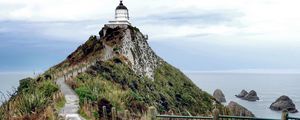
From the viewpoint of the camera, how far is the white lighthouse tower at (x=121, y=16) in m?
65.1

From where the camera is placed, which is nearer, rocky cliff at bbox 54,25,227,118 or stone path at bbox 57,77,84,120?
stone path at bbox 57,77,84,120

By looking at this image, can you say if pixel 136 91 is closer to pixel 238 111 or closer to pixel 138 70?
pixel 138 70

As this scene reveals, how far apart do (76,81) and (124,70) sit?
16.8 metres

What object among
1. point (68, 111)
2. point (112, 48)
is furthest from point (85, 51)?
point (68, 111)

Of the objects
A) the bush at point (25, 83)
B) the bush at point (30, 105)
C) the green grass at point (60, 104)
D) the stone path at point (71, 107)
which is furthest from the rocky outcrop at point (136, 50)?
the bush at point (30, 105)

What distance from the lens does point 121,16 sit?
216 ft

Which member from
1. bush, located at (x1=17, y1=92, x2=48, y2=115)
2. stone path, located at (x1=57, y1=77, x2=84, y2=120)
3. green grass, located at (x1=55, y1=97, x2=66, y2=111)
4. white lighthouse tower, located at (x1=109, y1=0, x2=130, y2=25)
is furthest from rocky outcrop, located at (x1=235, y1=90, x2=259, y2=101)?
bush, located at (x1=17, y1=92, x2=48, y2=115)

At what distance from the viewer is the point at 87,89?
22.8m

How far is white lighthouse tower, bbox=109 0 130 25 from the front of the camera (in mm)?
65125

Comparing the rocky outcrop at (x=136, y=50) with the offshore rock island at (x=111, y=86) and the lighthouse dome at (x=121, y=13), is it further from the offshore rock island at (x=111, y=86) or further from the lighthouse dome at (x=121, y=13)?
the lighthouse dome at (x=121, y=13)

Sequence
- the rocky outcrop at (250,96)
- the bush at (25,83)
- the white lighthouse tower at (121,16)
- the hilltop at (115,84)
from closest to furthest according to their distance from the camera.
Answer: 1. the hilltop at (115,84)
2. the bush at (25,83)
3. the white lighthouse tower at (121,16)
4. the rocky outcrop at (250,96)

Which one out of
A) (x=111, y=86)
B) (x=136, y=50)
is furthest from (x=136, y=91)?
(x=136, y=50)

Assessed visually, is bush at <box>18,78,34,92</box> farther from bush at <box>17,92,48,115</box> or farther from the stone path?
bush at <box>17,92,48,115</box>

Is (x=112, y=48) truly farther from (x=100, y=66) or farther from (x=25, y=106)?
(x=25, y=106)
